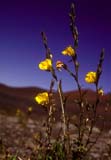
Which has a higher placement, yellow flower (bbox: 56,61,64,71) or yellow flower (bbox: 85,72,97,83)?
yellow flower (bbox: 56,61,64,71)

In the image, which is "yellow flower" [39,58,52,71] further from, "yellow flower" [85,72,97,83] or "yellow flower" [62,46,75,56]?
"yellow flower" [85,72,97,83]

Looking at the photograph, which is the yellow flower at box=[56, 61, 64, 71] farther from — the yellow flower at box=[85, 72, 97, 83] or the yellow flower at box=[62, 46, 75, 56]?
the yellow flower at box=[85, 72, 97, 83]

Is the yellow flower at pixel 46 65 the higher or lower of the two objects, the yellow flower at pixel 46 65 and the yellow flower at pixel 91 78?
the higher

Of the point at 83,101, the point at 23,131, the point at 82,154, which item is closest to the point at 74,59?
the point at 83,101

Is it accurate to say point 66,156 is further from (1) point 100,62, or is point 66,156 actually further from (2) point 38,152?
(1) point 100,62

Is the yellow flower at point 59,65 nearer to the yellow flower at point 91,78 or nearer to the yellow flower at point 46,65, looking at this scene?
the yellow flower at point 46,65

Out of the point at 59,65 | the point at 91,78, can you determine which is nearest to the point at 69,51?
the point at 59,65

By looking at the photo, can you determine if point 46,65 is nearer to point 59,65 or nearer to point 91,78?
point 59,65

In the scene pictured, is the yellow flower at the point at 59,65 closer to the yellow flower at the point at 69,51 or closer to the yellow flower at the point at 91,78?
the yellow flower at the point at 69,51

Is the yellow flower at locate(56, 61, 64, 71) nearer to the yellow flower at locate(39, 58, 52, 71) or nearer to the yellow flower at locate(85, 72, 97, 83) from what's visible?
the yellow flower at locate(39, 58, 52, 71)

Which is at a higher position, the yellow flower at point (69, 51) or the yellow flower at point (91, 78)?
the yellow flower at point (69, 51)

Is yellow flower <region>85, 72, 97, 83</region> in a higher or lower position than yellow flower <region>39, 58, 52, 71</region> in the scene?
lower
